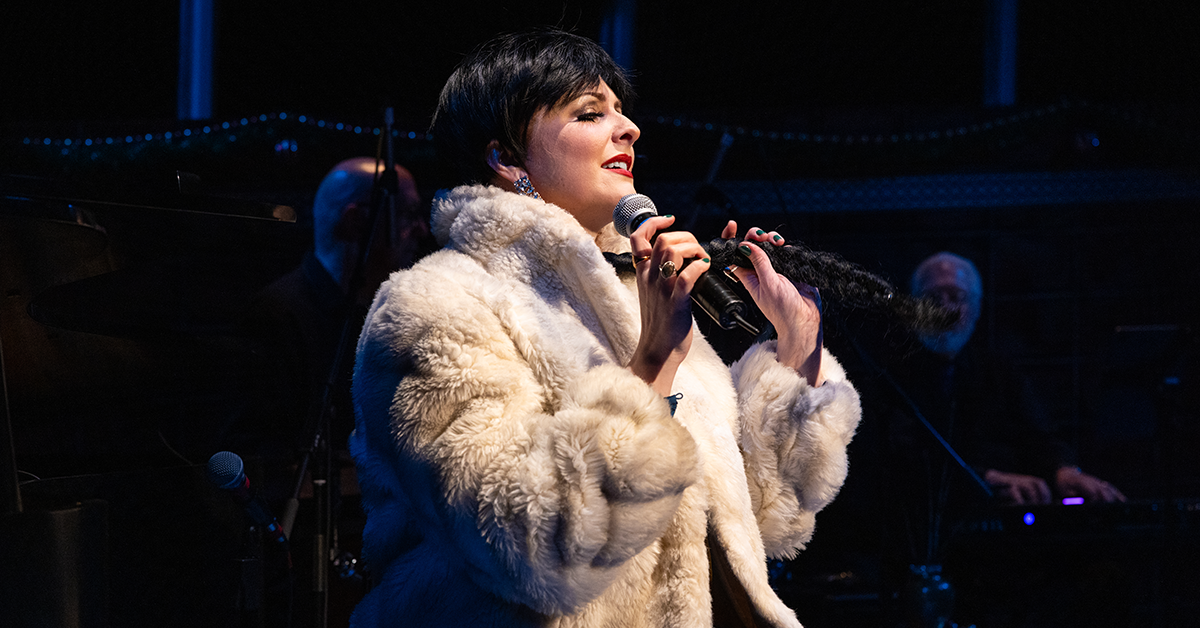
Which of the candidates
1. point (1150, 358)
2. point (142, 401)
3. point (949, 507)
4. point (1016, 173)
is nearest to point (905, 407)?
point (949, 507)

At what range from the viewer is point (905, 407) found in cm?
322

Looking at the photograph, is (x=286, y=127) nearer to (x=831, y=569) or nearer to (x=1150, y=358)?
(x=831, y=569)

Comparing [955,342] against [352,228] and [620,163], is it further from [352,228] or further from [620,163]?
[620,163]

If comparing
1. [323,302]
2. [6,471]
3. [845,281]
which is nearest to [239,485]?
[6,471]

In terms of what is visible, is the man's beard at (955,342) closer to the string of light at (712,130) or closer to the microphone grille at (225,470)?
the string of light at (712,130)

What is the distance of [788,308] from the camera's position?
171 cm

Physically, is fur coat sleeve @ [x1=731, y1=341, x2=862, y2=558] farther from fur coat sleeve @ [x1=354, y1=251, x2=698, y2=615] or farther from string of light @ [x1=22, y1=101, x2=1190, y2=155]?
string of light @ [x1=22, y1=101, x2=1190, y2=155]

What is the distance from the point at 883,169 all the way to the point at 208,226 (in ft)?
11.2

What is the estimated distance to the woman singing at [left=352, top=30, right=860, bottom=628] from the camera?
1.25m

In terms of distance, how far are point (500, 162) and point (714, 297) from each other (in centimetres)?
56

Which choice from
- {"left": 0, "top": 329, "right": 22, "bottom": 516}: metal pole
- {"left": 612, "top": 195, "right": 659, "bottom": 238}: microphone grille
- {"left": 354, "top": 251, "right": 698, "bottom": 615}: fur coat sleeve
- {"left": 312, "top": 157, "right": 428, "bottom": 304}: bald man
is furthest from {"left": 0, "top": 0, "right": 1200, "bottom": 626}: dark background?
{"left": 354, "top": 251, "right": 698, "bottom": 615}: fur coat sleeve

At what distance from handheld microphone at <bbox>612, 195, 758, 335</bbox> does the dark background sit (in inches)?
78.7

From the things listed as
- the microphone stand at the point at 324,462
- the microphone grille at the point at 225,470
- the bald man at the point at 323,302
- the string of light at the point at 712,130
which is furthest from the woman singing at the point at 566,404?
the string of light at the point at 712,130

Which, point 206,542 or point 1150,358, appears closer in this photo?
point 206,542
